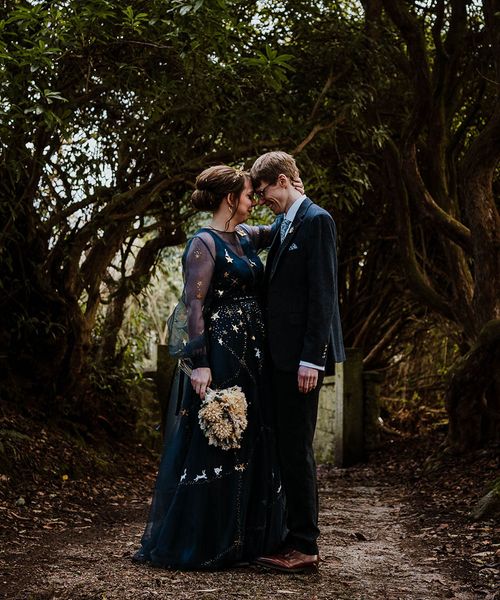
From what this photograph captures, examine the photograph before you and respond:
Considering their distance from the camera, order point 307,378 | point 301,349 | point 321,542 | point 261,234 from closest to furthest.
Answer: point 307,378 → point 301,349 → point 261,234 → point 321,542

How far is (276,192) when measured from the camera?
3881mm

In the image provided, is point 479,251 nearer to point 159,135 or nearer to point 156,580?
point 159,135

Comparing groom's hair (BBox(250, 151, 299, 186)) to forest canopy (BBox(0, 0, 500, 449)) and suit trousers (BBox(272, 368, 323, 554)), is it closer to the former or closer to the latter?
suit trousers (BBox(272, 368, 323, 554))

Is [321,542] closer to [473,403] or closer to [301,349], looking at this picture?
[301,349]

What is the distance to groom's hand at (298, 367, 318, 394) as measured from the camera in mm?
3621

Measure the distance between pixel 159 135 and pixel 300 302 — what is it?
3.27 m

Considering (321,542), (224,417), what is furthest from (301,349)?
(321,542)

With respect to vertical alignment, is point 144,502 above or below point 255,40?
below

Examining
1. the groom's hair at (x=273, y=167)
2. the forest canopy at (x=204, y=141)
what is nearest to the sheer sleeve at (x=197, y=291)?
the groom's hair at (x=273, y=167)

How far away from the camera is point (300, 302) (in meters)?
3.75

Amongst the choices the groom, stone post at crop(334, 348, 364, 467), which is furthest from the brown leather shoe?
stone post at crop(334, 348, 364, 467)

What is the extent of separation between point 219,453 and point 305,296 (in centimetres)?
85

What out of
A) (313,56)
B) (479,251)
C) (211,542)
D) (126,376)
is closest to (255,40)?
(313,56)

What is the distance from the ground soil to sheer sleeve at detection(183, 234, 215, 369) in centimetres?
100
